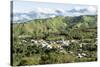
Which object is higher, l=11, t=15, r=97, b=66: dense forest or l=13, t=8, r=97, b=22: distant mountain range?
l=13, t=8, r=97, b=22: distant mountain range

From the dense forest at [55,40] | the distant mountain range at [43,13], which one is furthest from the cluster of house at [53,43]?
the distant mountain range at [43,13]

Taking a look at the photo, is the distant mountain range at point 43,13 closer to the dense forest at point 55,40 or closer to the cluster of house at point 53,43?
the dense forest at point 55,40

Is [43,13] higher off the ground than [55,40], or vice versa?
[43,13]

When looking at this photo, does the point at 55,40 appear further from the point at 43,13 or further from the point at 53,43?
the point at 43,13

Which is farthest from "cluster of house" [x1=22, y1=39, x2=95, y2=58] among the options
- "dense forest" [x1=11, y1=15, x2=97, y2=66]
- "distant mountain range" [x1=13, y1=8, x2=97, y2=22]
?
"distant mountain range" [x1=13, y1=8, x2=97, y2=22]

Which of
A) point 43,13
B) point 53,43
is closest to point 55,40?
point 53,43

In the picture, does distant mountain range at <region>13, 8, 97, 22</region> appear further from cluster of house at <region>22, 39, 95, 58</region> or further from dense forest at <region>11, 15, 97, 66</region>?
cluster of house at <region>22, 39, 95, 58</region>
